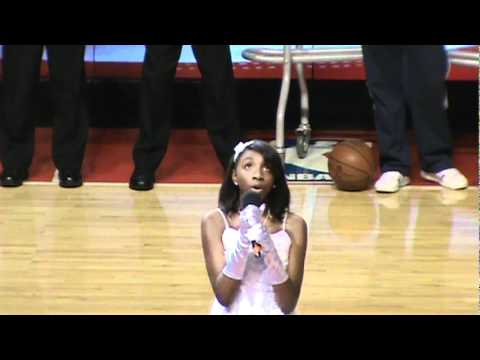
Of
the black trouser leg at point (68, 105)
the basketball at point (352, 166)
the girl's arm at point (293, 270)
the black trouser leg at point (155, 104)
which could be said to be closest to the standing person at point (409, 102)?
the basketball at point (352, 166)

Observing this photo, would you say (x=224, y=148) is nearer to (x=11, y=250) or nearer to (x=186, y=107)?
(x=186, y=107)

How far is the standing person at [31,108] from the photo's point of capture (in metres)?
5.26

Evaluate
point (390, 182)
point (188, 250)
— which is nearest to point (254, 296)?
point (188, 250)

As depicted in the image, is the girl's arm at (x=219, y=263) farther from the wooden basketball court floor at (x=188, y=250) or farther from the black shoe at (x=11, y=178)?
the black shoe at (x=11, y=178)

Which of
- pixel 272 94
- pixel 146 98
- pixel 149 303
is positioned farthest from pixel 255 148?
pixel 272 94

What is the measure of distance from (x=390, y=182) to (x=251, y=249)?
9.25 ft

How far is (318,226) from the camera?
4750mm

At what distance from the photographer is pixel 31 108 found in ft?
17.5

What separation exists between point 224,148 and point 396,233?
1258 mm

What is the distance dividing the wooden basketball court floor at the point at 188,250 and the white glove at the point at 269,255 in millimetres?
1024

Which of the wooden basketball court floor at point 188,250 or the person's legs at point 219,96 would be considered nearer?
the wooden basketball court floor at point 188,250

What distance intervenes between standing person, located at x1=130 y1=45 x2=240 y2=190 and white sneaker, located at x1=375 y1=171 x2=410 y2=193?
0.84 meters

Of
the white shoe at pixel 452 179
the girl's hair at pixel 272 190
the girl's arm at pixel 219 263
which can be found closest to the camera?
the girl's arm at pixel 219 263

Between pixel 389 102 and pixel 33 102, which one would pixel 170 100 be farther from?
pixel 389 102
